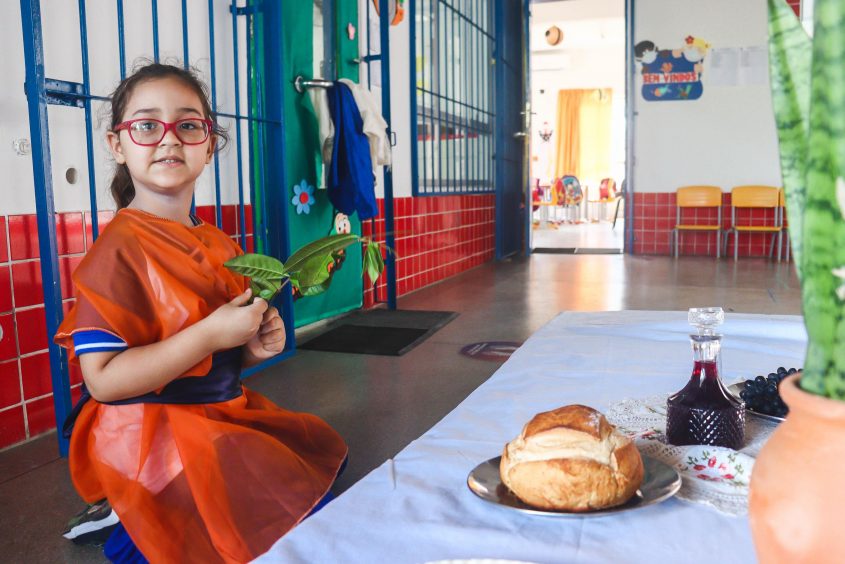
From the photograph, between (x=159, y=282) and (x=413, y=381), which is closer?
(x=159, y=282)

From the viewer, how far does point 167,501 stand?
116 cm

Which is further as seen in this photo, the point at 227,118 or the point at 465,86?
the point at 465,86

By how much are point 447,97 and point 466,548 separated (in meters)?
5.28

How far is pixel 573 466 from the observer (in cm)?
56

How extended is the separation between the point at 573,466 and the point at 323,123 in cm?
322

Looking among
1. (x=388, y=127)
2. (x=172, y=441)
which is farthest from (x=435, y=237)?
(x=172, y=441)

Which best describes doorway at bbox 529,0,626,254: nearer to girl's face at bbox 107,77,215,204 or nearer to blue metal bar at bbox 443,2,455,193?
blue metal bar at bbox 443,2,455,193

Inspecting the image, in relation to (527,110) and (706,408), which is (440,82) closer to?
(527,110)

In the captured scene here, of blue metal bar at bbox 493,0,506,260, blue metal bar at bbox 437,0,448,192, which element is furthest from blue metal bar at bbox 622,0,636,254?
blue metal bar at bbox 437,0,448,192

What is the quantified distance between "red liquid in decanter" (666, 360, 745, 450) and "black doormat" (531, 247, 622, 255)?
23.6 feet

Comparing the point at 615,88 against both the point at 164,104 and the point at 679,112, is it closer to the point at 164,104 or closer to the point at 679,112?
the point at 679,112

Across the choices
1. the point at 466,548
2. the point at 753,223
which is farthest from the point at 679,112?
the point at 466,548

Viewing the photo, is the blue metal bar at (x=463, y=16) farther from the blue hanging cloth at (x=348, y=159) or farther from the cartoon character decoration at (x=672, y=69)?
the blue hanging cloth at (x=348, y=159)

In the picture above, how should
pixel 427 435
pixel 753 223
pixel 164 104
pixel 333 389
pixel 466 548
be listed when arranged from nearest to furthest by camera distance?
pixel 466 548, pixel 427 435, pixel 164 104, pixel 333 389, pixel 753 223
